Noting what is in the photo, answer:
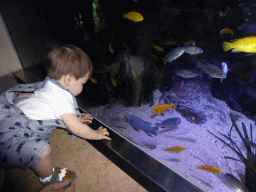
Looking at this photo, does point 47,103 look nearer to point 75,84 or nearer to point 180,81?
point 75,84

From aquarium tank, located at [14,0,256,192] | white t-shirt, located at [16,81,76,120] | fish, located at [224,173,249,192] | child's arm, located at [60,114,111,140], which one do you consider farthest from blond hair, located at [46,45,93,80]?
fish, located at [224,173,249,192]

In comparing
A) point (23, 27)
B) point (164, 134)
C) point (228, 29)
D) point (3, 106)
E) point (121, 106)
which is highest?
point (23, 27)

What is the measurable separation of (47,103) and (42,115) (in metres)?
0.12

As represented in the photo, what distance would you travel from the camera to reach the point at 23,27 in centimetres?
277

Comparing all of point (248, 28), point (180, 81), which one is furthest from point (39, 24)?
point (248, 28)

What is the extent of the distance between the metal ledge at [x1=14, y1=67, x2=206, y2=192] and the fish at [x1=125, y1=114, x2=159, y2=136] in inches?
11.7

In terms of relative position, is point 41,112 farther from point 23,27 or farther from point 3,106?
point 23,27

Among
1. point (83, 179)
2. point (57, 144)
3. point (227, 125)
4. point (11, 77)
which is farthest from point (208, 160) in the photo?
point (11, 77)

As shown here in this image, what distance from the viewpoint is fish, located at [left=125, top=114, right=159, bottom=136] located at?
1.69 m

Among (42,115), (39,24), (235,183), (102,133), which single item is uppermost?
(39,24)

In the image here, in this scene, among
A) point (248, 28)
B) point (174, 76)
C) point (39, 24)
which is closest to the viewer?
point (248, 28)

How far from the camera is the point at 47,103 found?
3.90ft

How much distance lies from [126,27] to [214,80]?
1615 mm

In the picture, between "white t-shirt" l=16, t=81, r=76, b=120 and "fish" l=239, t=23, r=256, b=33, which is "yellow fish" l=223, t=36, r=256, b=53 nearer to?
"fish" l=239, t=23, r=256, b=33
